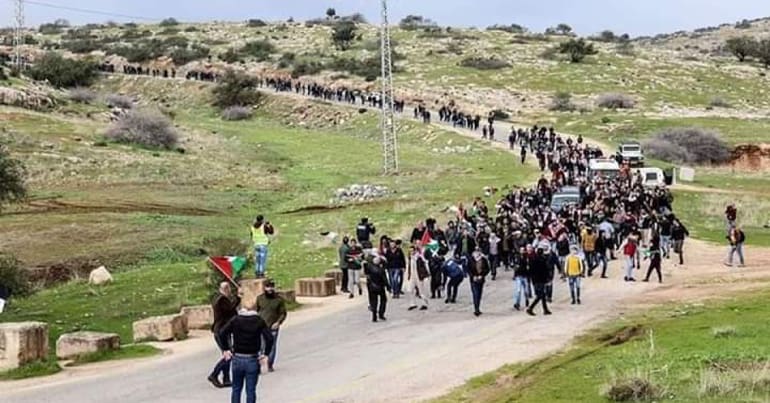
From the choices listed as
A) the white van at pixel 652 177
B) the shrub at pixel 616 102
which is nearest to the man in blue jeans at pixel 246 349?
the white van at pixel 652 177

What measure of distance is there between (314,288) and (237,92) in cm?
8105

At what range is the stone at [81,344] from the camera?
22.7 metres

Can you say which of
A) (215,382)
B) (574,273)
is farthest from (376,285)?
(215,382)

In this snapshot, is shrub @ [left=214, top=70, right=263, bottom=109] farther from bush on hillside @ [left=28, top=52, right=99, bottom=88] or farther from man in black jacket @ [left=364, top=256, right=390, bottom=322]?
man in black jacket @ [left=364, top=256, right=390, bottom=322]

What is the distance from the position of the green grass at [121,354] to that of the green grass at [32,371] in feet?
1.86

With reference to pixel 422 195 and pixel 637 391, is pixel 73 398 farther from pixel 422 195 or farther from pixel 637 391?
pixel 422 195

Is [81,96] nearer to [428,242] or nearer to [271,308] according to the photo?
[428,242]

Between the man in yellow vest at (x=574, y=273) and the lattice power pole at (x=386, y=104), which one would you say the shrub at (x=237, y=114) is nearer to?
the lattice power pole at (x=386, y=104)

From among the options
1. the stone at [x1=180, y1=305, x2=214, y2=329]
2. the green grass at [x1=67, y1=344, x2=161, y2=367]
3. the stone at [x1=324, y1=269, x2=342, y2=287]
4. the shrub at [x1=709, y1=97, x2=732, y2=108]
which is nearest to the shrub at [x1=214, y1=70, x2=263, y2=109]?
the shrub at [x1=709, y1=97, x2=732, y2=108]

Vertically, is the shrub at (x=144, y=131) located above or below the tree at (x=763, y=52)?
below

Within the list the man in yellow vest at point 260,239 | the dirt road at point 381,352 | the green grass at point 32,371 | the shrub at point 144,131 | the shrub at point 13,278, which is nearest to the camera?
the dirt road at point 381,352

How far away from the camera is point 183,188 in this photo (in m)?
59.6

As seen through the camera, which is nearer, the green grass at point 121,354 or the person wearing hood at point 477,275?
the green grass at point 121,354

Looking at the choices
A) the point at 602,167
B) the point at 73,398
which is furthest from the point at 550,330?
the point at 602,167
